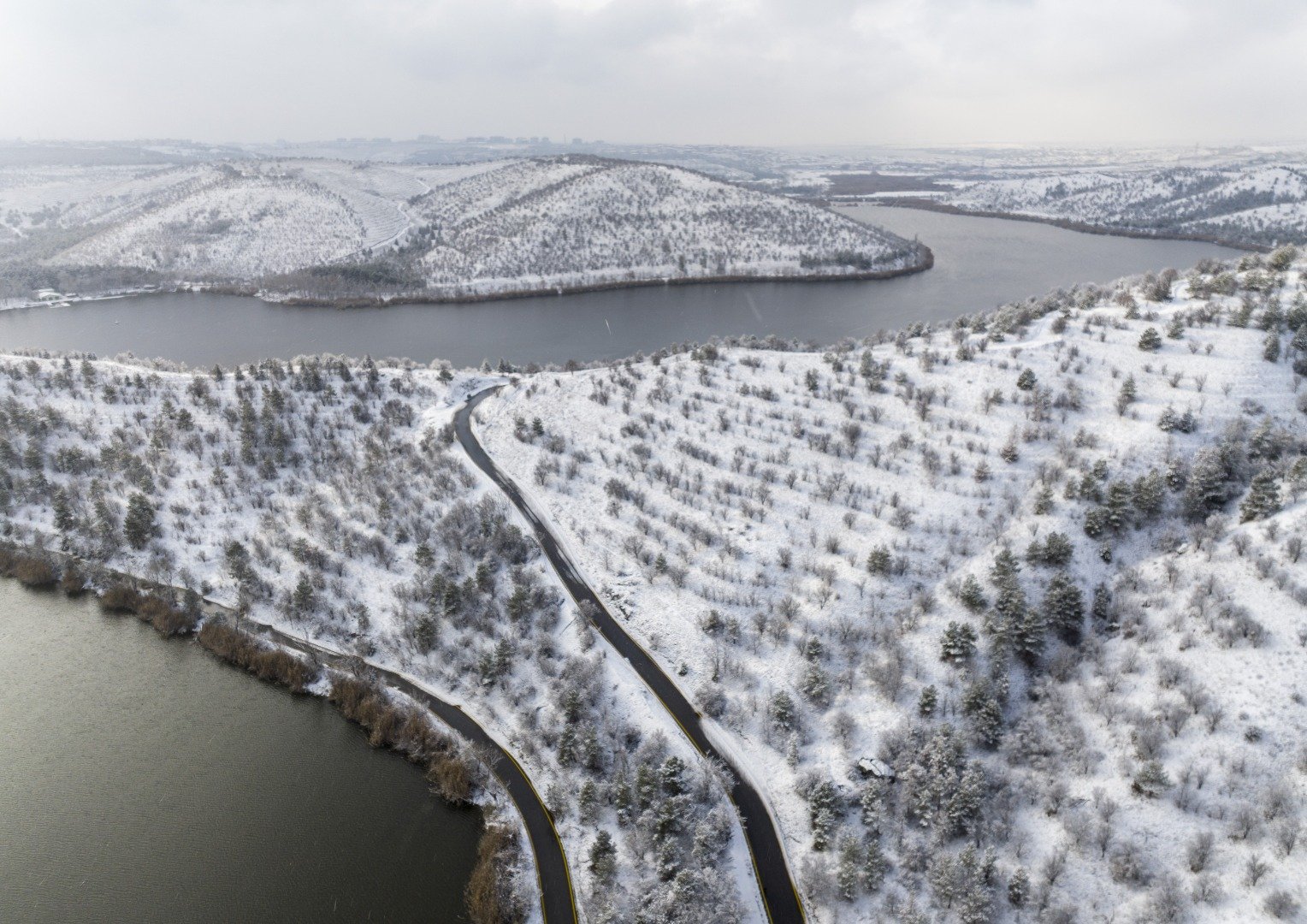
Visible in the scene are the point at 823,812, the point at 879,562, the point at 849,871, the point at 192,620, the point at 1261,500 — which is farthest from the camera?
the point at 192,620

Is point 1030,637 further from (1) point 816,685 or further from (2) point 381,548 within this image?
(2) point 381,548

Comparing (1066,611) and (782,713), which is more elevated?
(1066,611)

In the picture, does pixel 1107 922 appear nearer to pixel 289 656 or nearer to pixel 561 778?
pixel 561 778

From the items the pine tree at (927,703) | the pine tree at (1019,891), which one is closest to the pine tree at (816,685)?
the pine tree at (927,703)

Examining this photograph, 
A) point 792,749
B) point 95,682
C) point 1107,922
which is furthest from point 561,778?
point 95,682

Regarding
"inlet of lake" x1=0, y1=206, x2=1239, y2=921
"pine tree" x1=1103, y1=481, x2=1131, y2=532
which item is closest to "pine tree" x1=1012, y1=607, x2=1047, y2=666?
"pine tree" x1=1103, y1=481, x2=1131, y2=532

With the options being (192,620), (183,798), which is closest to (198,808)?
(183,798)

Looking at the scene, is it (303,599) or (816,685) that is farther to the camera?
(303,599)
